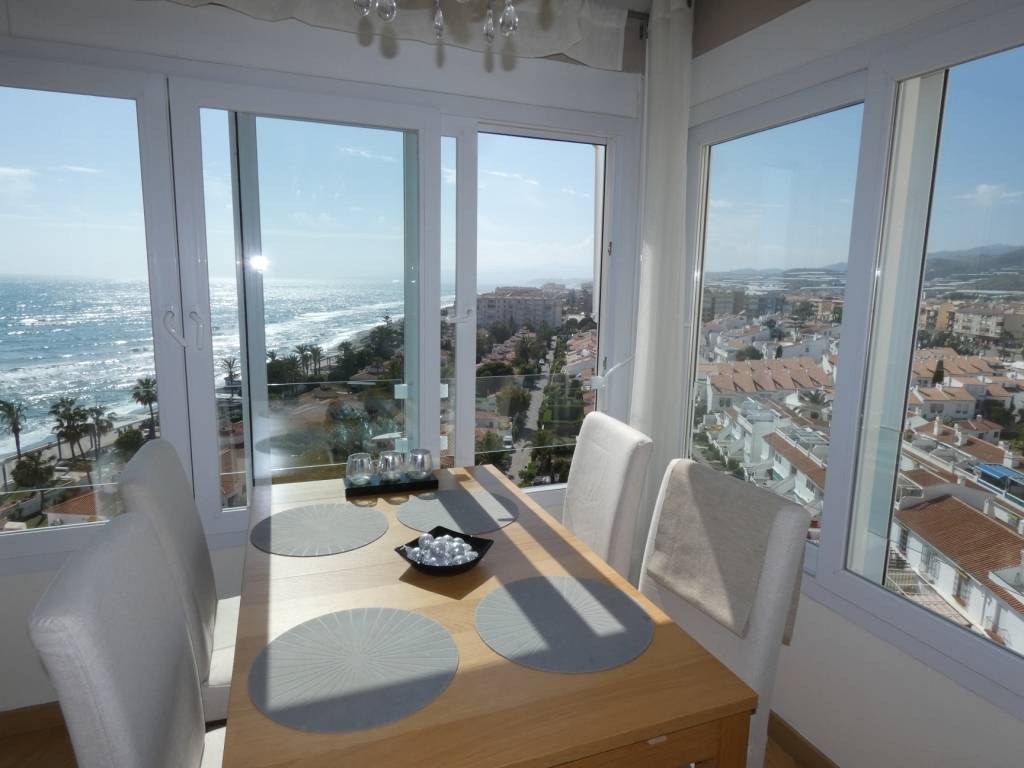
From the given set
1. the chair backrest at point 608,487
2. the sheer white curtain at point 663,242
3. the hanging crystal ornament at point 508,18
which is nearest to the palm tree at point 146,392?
the chair backrest at point 608,487

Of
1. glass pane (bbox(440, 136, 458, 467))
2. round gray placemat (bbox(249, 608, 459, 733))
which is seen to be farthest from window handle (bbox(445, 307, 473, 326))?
round gray placemat (bbox(249, 608, 459, 733))

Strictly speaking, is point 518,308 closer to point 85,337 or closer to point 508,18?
point 508,18

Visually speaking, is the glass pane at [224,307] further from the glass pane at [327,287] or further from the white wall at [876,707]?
the white wall at [876,707]

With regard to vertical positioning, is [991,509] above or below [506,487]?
above

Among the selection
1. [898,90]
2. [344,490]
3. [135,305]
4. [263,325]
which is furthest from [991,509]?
[135,305]

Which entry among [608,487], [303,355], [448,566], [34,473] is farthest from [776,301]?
[34,473]

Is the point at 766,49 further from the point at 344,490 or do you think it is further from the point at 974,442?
the point at 344,490
